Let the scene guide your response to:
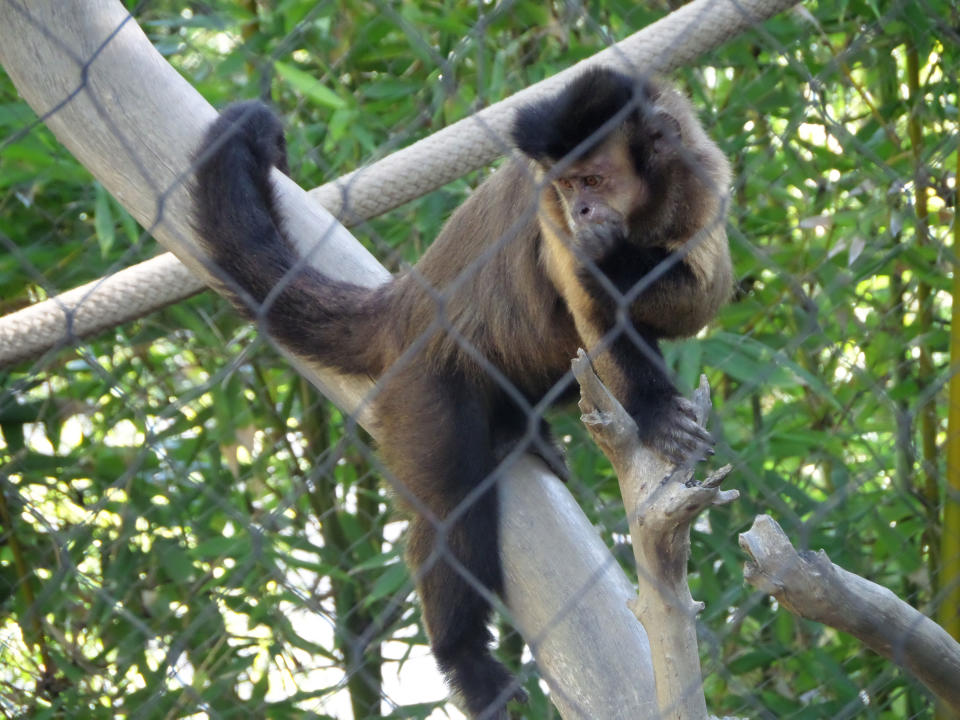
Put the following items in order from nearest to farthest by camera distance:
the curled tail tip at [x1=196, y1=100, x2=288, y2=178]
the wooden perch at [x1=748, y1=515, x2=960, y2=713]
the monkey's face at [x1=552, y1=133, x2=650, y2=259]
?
the wooden perch at [x1=748, y1=515, x2=960, y2=713] < the curled tail tip at [x1=196, y1=100, x2=288, y2=178] < the monkey's face at [x1=552, y1=133, x2=650, y2=259]

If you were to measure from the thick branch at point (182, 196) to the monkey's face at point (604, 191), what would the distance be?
356mm

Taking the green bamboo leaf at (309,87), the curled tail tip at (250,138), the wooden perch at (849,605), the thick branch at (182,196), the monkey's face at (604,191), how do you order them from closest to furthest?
the wooden perch at (849,605) < the thick branch at (182,196) < the curled tail tip at (250,138) < the monkey's face at (604,191) < the green bamboo leaf at (309,87)

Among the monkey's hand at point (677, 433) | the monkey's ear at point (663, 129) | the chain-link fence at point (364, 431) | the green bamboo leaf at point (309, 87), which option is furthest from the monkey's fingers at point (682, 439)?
the green bamboo leaf at point (309, 87)

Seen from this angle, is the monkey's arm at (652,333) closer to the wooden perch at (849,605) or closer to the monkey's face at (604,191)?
the monkey's face at (604,191)

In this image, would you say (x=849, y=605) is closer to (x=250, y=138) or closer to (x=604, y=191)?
(x=604, y=191)

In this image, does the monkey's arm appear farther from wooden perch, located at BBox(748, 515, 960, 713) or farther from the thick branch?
wooden perch, located at BBox(748, 515, 960, 713)

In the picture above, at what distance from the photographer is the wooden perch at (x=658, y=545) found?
1017 mm

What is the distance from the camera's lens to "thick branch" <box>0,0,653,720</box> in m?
Answer: 1.26

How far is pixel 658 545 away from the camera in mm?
1021

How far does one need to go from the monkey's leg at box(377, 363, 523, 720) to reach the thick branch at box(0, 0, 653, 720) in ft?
0.15

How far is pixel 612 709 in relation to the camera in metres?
1.34

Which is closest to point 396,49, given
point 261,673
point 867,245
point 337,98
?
point 337,98

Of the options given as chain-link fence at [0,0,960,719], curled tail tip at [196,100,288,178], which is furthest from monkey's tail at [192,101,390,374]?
chain-link fence at [0,0,960,719]

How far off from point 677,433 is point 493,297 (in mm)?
377
